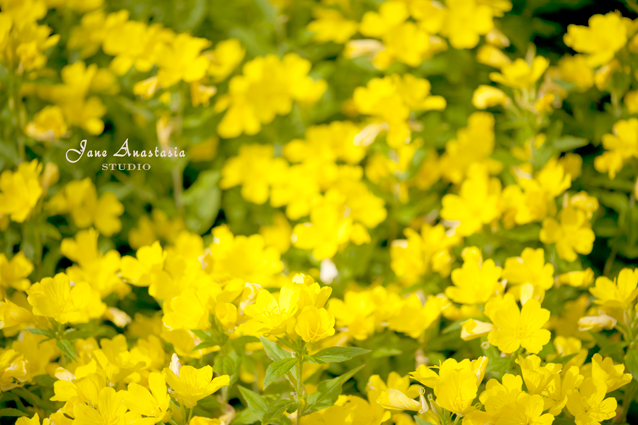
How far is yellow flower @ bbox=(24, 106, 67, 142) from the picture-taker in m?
1.49

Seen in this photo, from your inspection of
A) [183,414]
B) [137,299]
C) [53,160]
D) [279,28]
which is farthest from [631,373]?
[53,160]

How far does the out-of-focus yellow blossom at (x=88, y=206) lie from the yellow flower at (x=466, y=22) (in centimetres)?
126

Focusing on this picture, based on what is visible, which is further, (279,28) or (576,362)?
(279,28)

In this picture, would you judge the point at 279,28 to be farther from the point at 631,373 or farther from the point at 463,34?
the point at 631,373

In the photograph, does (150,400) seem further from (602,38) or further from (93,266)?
(602,38)

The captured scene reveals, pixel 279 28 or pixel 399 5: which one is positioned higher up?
pixel 399 5

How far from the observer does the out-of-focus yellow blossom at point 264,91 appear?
1.76 m

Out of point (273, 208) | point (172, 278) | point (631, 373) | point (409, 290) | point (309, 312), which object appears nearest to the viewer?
point (309, 312)

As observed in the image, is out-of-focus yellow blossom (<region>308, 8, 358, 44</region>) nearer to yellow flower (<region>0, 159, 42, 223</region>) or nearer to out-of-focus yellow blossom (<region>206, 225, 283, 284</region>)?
out-of-focus yellow blossom (<region>206, 225, 283, 284</region>)

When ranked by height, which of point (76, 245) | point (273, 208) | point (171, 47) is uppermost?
point (171, 47)

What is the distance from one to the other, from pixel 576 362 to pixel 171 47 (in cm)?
138

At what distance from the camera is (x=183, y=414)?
0.99 metres

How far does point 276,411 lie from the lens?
96 centimetres

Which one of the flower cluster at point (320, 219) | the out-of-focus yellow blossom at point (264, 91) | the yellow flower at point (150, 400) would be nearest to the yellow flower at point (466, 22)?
the flower cluster at point (320, 219)
